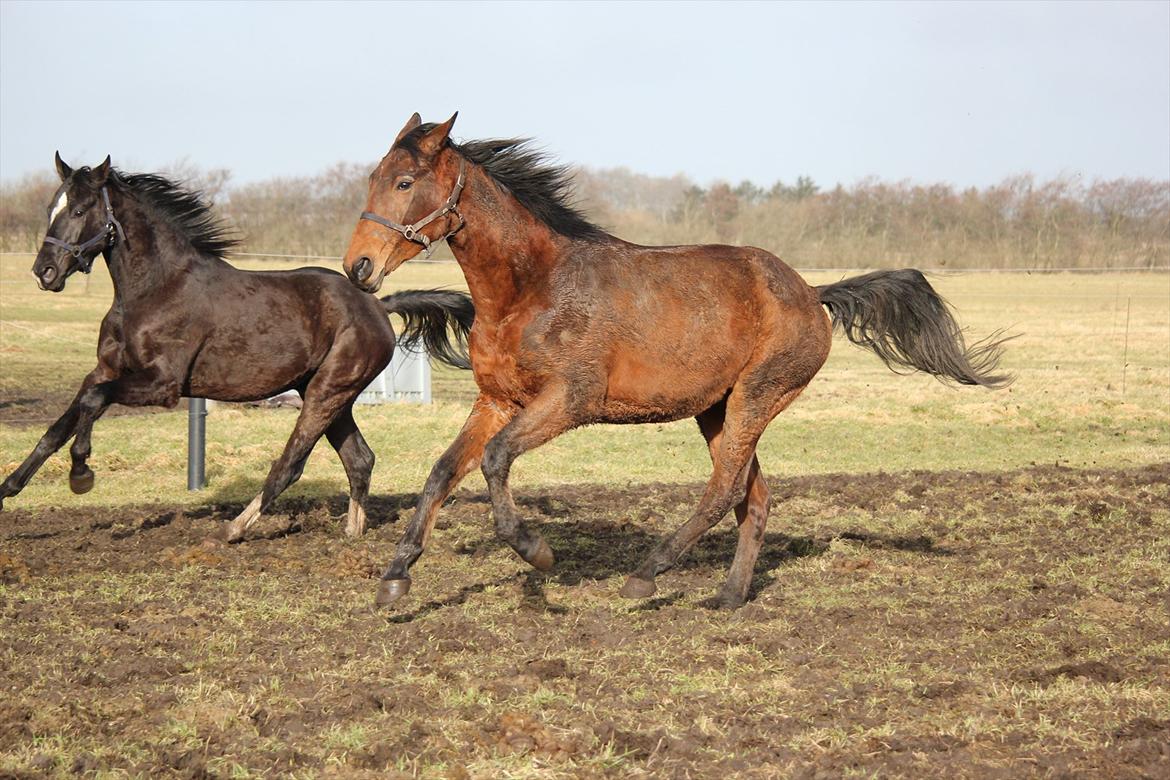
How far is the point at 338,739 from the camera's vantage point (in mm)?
4430

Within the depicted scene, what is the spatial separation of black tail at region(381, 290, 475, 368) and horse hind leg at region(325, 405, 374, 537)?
2.99ft

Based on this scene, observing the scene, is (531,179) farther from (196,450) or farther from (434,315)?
(196,450)

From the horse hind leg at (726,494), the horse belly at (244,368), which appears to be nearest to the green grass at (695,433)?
the horse belly at (244,368)

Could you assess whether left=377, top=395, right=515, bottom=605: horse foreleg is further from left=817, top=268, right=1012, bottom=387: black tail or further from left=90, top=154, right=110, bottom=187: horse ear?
left=90, top=154, right=110, bottom=187: horse ear

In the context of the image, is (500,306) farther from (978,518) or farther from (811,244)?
(811,244)

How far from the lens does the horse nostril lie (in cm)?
586

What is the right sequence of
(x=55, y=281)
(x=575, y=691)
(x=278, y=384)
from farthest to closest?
(x=278, y=384)
(x=55, y=281)
(x=575, y=691)

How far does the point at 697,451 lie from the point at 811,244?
1326 inches

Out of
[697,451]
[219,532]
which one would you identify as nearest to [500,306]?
[219,532]

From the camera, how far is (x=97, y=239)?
8070mm

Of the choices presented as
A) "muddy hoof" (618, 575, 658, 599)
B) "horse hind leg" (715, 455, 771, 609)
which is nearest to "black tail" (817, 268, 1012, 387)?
"horse hind leg" (715, 455, 771, 609)

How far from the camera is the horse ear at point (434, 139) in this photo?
6074 millimetres

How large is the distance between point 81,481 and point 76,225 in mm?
1651

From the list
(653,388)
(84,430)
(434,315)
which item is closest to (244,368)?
(84,430)
